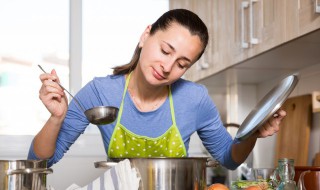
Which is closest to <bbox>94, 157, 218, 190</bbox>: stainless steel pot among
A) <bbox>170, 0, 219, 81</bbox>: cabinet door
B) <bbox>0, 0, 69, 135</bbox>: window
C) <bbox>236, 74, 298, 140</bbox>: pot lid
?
<bbox>236, 74, 298, 140</bbox>: pot lid

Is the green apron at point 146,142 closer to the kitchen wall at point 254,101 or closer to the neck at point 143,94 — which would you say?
the neck at point 143,94

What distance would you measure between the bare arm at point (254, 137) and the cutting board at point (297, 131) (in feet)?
3.23

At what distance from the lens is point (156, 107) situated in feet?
4.67

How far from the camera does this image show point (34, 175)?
0.84 meters

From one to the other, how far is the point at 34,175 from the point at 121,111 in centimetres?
58

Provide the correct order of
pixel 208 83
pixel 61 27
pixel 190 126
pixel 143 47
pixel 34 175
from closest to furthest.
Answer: pixel 34 175, pixel 143 47, pixel 190 126, pixel 208 83, pixel 61 27

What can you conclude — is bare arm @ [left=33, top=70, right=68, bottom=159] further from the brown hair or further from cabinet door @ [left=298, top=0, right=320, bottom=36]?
cabinet door @ [left=298, top=0, right=320, bottom=36]

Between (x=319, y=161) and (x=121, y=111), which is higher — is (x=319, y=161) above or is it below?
below

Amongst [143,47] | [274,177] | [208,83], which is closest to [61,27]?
[208,83]

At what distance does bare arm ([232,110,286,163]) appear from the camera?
1.13m

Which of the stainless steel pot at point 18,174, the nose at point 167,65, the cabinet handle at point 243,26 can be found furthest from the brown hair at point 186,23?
the cabinet handle at point 243,26

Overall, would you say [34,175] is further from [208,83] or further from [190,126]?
[208,83]

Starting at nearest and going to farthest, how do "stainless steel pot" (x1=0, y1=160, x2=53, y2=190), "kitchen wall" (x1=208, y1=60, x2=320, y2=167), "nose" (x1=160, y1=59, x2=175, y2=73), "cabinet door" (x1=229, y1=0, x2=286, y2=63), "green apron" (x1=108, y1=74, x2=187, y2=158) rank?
"stainless steel pot" (x1=0, y1=160, x2=53, y2=190) < "nose" (x1=160, y1=59, x2=175, y2=73) < "green apron" (x1=108, y1=74, x2=187, y2=158) < "cabinet door" (x1=229, y1=0, x2=286, y2=63) < "kitchen wall" (x1=208, y1=60, x2=320, y2=167)

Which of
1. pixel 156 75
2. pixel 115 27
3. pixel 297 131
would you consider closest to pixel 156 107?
pixel 156 75
